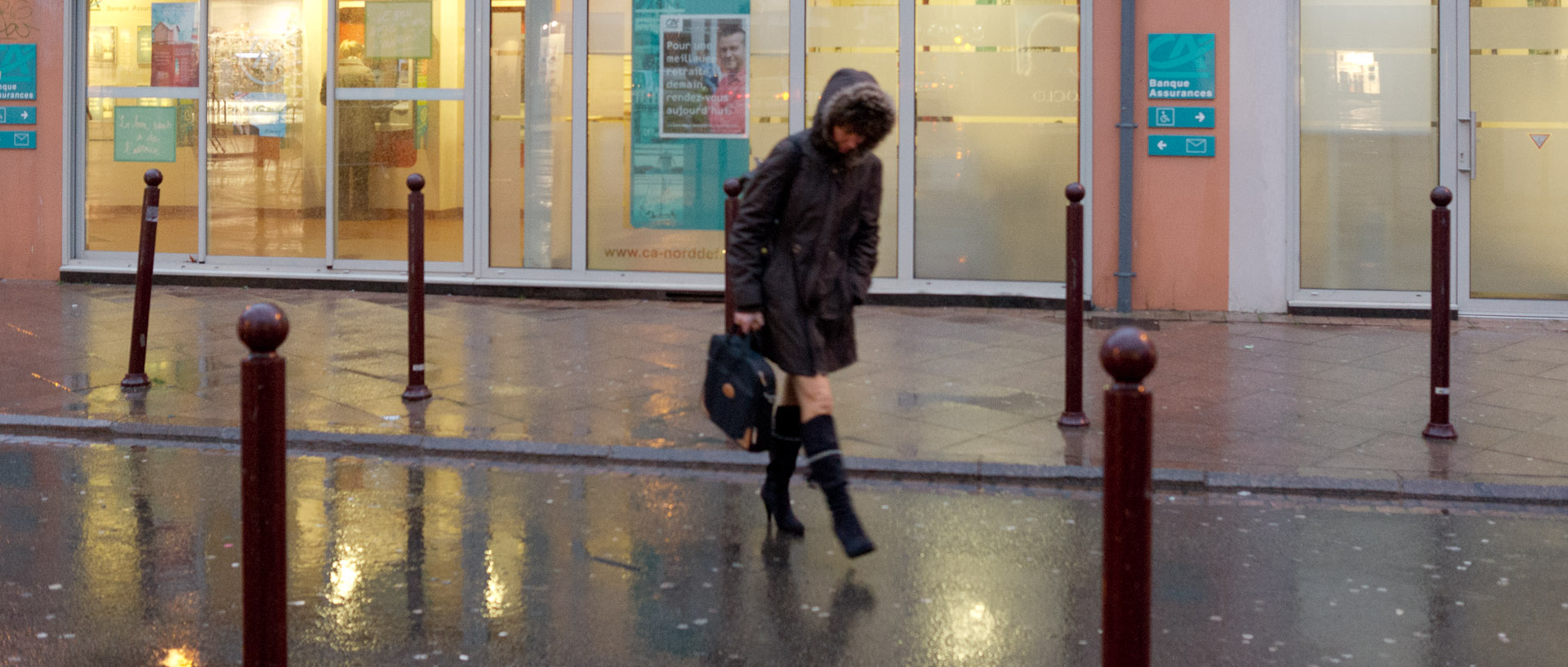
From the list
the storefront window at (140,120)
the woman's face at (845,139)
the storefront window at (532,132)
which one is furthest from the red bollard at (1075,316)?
the storefront window at (140,120)

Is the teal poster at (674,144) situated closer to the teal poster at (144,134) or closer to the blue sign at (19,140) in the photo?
the teal poster at (144,134)

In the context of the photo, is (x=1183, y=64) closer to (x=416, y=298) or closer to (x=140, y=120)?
(x=416, y=298)

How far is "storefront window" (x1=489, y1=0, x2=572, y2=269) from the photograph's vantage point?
42.3ft

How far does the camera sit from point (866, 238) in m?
5.79

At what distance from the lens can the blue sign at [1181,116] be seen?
39.2 feet

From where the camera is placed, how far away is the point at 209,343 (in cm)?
1030

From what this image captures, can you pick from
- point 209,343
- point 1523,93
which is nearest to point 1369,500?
point 1523,93

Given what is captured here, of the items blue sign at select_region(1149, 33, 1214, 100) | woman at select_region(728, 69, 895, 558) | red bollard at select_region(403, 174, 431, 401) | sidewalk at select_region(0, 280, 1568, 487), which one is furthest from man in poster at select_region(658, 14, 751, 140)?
woman at select_region(728, 69, 895, 558)

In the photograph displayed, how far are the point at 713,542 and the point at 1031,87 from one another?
286 inches

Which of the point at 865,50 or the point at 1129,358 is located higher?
the point at 865,50

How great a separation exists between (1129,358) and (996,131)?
29.8 ft

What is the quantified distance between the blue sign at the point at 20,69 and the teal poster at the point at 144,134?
693 millimetres

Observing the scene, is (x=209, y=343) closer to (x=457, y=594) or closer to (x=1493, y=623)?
(x=457, y=594)

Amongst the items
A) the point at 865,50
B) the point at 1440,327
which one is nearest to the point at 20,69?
the point at 865,50
